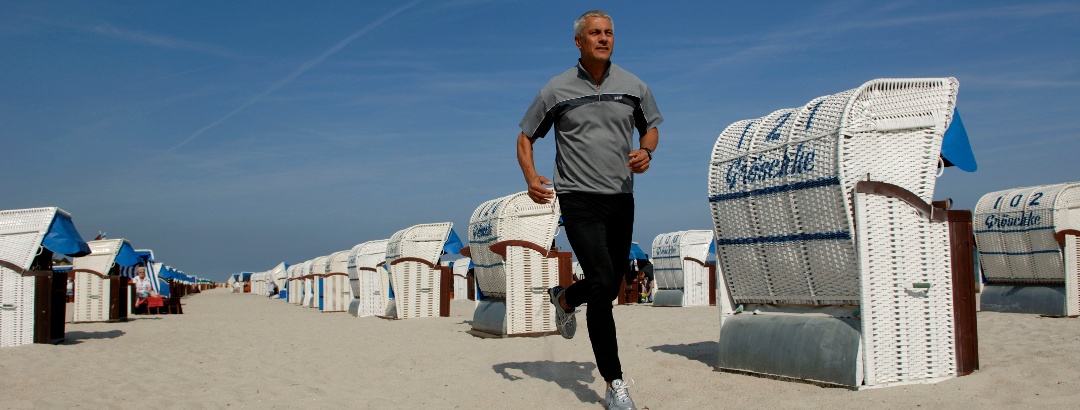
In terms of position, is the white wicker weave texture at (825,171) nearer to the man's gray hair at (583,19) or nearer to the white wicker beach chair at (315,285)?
the man's gray hair at (583,19)

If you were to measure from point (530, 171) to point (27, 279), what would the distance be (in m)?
8.18

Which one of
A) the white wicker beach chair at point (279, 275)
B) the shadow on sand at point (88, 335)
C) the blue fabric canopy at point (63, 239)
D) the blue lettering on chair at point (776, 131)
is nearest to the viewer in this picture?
the blue lettering on chair at point (776, 131)

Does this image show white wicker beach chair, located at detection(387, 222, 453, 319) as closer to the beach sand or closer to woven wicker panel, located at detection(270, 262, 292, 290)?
the beach sand

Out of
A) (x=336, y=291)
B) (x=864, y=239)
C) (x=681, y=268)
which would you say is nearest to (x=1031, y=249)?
(x=864, y=239)

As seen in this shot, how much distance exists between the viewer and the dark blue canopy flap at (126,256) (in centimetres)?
1993

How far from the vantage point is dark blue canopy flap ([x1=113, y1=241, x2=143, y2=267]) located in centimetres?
1993

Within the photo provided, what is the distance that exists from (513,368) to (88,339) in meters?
8.17

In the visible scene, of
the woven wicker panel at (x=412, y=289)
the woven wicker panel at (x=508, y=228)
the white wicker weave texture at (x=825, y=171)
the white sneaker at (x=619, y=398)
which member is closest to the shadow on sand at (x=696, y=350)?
the white wicker weave texture at (x=825, y=171)

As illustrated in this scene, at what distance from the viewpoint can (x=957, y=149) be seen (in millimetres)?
5668

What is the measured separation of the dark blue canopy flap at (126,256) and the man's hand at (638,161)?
1847 cm

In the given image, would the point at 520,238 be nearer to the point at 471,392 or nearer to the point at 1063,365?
the point at 471,392

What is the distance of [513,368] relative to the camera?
6332mm

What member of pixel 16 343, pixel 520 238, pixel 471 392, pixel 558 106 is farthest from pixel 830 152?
pixel 16 343

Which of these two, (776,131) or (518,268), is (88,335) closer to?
(518,268)
